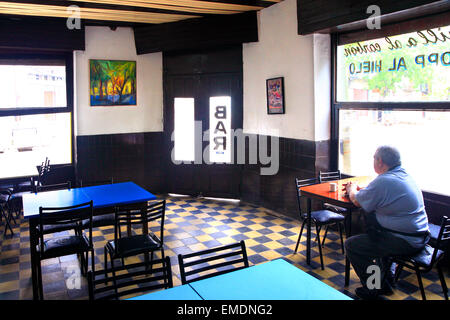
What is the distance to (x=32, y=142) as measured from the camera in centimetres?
743

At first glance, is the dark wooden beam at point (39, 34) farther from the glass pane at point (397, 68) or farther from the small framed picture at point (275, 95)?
the glass pane at point (397, 68)

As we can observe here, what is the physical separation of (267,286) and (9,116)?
626 cm

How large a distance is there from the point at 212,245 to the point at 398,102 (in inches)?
120

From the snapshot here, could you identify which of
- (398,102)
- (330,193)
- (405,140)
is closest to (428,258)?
(330,193)

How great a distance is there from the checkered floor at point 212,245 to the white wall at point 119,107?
A: 1897 millimetres

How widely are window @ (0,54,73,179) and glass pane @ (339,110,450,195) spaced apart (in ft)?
16.6

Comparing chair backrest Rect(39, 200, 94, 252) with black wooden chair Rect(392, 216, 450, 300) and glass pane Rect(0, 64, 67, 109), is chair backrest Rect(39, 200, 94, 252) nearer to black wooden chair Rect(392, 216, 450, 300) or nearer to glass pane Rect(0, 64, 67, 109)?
black wooden chair Rect(392, 216, 450, 300)

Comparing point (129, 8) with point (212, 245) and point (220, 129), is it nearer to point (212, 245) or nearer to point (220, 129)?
point (220, 129)

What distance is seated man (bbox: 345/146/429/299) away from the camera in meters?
3.67

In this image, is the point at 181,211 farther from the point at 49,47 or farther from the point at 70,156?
the point at 49,47

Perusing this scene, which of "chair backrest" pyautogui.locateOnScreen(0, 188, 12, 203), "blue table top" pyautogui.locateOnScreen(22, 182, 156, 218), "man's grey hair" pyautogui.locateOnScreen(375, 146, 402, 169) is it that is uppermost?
"man's grey hair" pyautogui.locateOnScreen(375, 146, 402, 169)

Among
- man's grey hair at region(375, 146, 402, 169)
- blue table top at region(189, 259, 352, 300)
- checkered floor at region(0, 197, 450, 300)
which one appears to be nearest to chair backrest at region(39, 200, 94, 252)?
checkered floor at region(0, 197, 450, 300)

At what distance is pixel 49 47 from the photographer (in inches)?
279
